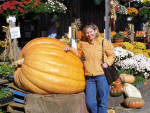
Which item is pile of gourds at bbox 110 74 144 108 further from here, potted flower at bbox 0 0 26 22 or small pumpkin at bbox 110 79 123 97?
potted flower at bbox 0 0 26 22

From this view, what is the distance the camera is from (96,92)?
417 centimetres

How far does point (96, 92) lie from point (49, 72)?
2.90 feet

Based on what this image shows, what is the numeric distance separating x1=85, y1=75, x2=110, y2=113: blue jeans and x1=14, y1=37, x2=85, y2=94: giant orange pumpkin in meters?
0.29

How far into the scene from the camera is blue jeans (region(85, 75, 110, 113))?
13.2ft

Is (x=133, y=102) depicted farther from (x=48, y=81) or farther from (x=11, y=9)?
(x=11, y=9)

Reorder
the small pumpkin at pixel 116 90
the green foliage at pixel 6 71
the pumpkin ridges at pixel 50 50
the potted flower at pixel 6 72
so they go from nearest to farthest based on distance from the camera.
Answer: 1. the pumpkin ridges at pixel 50 50
2. the potted flower at pixel 6 72
3. the green foliage at pixel 6 71
4. the small pumpkin at pixel 116 90

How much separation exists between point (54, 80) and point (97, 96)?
800 millimetres

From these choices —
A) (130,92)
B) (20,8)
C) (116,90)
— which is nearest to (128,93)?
(130,92)

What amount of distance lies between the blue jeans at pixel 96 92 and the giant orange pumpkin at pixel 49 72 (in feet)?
0.94

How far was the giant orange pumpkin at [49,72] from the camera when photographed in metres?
4.09

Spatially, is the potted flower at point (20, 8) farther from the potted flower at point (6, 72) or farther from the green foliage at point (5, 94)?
the green foliage at point (5, 94)

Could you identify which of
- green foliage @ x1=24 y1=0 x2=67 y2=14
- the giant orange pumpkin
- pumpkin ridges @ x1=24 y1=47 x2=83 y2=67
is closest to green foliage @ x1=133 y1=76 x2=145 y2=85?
the giant orange pumpkin

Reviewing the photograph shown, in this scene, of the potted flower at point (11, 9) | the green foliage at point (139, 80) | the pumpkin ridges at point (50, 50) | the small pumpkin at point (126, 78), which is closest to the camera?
the pumpkin ridges at point (50, 50)

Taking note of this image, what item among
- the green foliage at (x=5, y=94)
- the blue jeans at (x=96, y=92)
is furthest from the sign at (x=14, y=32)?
the blue jeans at (x=96, y=92)
